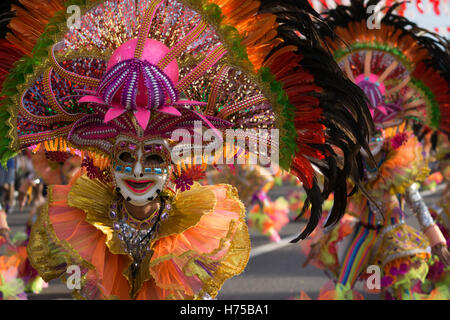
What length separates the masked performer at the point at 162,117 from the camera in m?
2.89

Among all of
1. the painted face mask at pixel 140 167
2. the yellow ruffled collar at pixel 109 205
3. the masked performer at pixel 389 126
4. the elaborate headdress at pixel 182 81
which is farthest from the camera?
the masked performer at pixel 389 126

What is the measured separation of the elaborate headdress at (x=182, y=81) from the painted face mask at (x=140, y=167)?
66mm

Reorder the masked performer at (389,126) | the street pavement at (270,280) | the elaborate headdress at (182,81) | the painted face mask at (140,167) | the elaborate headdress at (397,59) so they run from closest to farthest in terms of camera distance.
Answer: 1. the elaborate headdress at (182,81)
2. the painted face mask at (140,167)
3. the masked performer at (389,126)
4. the elaborate headdress at (397,59)
5. the street pavement at (270,280)

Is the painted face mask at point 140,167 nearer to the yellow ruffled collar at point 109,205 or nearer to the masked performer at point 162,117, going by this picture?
the masked performer at point 162,117

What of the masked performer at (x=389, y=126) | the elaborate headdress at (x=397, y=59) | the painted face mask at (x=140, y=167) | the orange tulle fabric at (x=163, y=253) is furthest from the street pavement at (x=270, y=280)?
the painted face mask at (x=140, y=167)

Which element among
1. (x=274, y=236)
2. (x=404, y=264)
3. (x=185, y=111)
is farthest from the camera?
(x=274, y=236)

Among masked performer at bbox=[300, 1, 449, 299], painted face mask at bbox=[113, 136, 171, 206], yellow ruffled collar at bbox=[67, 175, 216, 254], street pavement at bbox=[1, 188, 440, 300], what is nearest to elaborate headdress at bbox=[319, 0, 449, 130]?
masked performer at bbox=[300, 1, 449, 299]

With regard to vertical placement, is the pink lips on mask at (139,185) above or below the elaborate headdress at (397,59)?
below

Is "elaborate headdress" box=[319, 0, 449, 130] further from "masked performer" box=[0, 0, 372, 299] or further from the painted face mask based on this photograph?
the painted face mask

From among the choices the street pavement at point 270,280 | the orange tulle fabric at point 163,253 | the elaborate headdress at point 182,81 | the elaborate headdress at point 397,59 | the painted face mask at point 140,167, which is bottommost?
the street pavement at point 270,280

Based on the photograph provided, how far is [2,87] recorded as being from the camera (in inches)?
121

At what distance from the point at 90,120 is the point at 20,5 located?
71 cm

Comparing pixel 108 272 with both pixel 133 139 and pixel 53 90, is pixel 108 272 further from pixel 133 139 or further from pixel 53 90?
pixel 53 90

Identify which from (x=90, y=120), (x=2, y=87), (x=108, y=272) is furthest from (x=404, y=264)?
(x=2, y=87)
